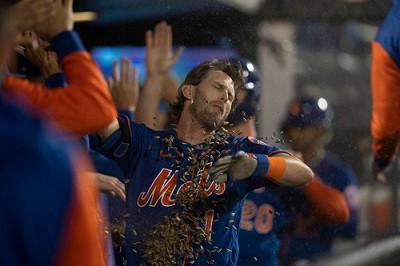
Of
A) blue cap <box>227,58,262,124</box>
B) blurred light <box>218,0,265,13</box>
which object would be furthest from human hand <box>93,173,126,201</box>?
blurred light <box>218,0,265,13</box>

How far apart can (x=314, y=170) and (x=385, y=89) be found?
0.55 metres

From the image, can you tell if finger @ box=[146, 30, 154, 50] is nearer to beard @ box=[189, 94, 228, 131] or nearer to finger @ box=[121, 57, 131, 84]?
finger @ box=[121, 57, 131, 84]

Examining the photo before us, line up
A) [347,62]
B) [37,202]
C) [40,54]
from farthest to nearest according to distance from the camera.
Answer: [347,62], [40,54], [37,202]

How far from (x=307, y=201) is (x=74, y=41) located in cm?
123

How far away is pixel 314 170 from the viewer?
2.50 metres

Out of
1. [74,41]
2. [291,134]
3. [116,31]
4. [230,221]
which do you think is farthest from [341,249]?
[74,41]

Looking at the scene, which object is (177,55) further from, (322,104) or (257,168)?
(322,104)

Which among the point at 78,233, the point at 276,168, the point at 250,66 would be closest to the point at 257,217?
the point at 276,168

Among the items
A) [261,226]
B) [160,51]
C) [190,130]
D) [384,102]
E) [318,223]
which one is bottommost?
[318,223]

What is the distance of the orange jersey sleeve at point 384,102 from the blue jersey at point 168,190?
84 cm

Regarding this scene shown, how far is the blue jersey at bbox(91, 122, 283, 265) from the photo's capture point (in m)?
2.07

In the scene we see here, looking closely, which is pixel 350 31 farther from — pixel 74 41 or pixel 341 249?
pixel 74 41

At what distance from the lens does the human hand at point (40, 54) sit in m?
1.86

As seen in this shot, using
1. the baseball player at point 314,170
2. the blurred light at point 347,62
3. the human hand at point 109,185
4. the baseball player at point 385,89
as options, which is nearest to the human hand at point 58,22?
the human hand at point 109,185
